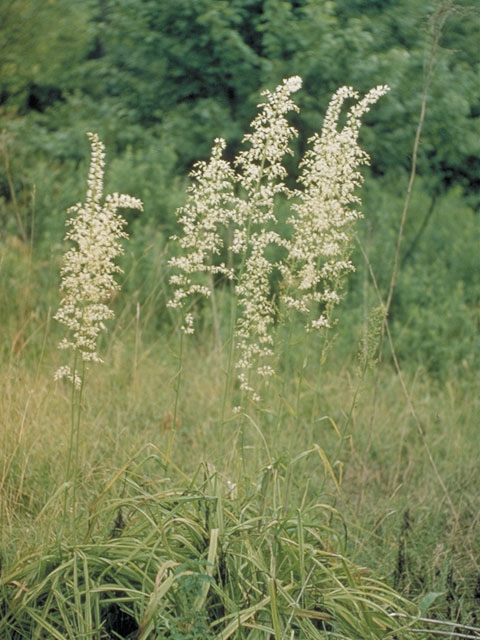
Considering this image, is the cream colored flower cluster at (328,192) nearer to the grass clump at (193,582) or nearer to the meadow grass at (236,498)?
the meadow grass at (236,498)

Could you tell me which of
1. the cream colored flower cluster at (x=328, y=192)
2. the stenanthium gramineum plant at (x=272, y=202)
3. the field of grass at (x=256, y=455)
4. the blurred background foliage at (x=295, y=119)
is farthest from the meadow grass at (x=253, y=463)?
the blurred background foliage at (x=295, y=119)

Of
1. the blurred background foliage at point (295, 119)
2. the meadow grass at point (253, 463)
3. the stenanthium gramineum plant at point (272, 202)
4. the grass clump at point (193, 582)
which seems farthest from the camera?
the blurred background foliage at point (295, 119)

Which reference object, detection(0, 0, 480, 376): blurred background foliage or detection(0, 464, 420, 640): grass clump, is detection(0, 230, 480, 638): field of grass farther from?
detection(0, 0, 480, 376): blurred background foliage

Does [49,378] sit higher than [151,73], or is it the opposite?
[151,73]

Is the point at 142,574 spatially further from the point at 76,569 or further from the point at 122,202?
the point at 122,202

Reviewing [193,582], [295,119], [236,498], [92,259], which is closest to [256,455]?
[236,498]

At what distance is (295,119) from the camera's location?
7.91 m

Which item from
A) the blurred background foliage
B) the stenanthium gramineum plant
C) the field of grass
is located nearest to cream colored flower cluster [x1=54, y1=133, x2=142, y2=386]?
the stenanthium gramineum plant

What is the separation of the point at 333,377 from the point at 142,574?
124 inches

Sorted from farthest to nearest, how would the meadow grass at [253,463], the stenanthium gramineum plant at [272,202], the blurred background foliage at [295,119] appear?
the blurred background foliage at [295,119] → the meadow grass at [253,463] → the stenanthium gramineum plant at [272,202]

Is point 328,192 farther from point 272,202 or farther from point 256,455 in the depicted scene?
point 256,455

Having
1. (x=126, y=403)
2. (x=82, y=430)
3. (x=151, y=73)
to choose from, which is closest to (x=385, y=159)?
(x=151, y=73)

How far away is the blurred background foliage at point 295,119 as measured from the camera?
7.00m

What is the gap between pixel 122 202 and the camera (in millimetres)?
2596
